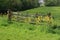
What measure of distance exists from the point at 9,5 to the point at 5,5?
1622 millimetres

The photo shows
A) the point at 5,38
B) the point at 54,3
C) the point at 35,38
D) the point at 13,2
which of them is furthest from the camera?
the point at 54,3

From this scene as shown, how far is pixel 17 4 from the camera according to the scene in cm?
6569

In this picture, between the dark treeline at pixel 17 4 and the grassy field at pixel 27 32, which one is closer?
the grassy field at pixel 27 32

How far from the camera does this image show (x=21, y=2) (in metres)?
68.4

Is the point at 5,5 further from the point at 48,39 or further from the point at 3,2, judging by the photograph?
the point at 48,39

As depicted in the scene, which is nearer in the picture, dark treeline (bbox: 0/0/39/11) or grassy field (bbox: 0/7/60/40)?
grassy field (bbox: 0/7/60/40)

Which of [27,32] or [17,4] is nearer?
[27,32]

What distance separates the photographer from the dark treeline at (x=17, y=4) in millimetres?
58875

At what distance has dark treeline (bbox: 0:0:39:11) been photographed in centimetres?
5888

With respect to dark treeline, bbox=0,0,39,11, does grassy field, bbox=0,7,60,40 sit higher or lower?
Result: lower

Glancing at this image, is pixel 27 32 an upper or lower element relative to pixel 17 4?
lower

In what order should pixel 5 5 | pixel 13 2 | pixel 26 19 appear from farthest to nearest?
pixel 13 2, pixel 5 5, pixel 26 19

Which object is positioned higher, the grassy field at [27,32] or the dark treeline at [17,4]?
the dark treeline at [17,4]

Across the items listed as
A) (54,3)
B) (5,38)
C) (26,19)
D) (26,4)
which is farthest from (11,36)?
(54,3)
